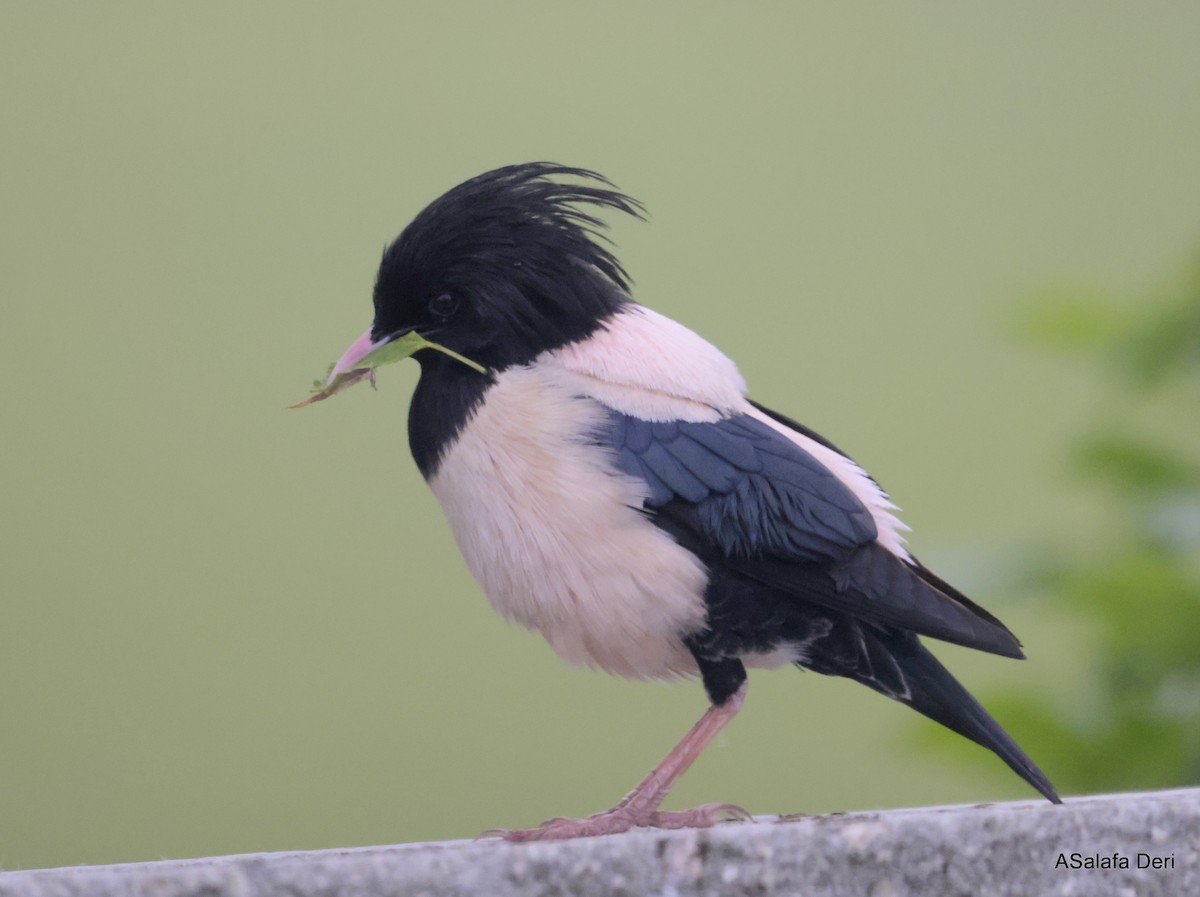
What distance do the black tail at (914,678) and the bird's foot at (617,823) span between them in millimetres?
161

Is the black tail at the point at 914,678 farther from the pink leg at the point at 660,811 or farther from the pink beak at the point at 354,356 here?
the pink beak at the point at 354,356

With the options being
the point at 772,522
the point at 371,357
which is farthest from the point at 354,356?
the point at 772,522

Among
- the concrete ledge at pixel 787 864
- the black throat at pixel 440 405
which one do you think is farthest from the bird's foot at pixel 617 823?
the black throat at pixel 440 405

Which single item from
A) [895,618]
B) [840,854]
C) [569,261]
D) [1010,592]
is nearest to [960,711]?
[895,618]

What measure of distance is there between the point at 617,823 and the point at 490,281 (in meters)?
0.46

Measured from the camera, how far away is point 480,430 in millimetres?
1221

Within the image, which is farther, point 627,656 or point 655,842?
point 627,656

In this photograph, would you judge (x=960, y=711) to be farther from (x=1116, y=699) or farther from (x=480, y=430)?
(x=1116, y=699)

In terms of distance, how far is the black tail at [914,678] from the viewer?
126cm

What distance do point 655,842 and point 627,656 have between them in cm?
23

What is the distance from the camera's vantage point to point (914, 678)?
127 centimetres

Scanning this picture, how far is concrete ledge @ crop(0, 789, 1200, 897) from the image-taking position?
0.94 metres

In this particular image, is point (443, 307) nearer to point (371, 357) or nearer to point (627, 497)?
point (371, 357)

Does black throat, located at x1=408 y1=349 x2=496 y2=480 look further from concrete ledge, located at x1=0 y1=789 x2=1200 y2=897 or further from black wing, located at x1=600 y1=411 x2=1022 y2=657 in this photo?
concrete ledge, located at x1=0 y1=789 x2=1200 y2=897
